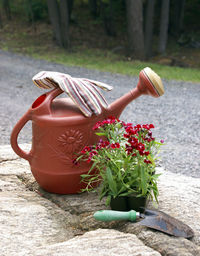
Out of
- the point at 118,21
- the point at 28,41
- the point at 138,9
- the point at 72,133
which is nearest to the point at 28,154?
the point at 72,133

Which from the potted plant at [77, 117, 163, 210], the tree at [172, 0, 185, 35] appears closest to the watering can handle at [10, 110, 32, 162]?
the potted plant at [77, 117, 163, 210]

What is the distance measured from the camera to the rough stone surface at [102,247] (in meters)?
1.83

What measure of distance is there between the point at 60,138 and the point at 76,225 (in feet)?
1.81

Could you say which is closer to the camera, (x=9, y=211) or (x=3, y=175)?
(x=9, y=211)

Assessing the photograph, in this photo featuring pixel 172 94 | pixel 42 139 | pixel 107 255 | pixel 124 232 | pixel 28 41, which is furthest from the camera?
pixel 28 41

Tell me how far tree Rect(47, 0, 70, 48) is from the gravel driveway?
229cm

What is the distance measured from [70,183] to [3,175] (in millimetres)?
709

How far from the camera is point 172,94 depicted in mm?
7035

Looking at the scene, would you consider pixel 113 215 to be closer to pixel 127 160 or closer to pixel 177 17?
pixel 127 160

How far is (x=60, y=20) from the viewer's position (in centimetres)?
1185

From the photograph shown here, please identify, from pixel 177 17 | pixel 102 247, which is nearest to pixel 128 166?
pixel 102 247

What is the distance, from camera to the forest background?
1012cm

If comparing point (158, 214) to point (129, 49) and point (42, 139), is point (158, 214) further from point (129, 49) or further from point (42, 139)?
point (129, 49)

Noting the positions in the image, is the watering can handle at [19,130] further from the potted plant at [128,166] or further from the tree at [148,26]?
the tree at [148,26]
